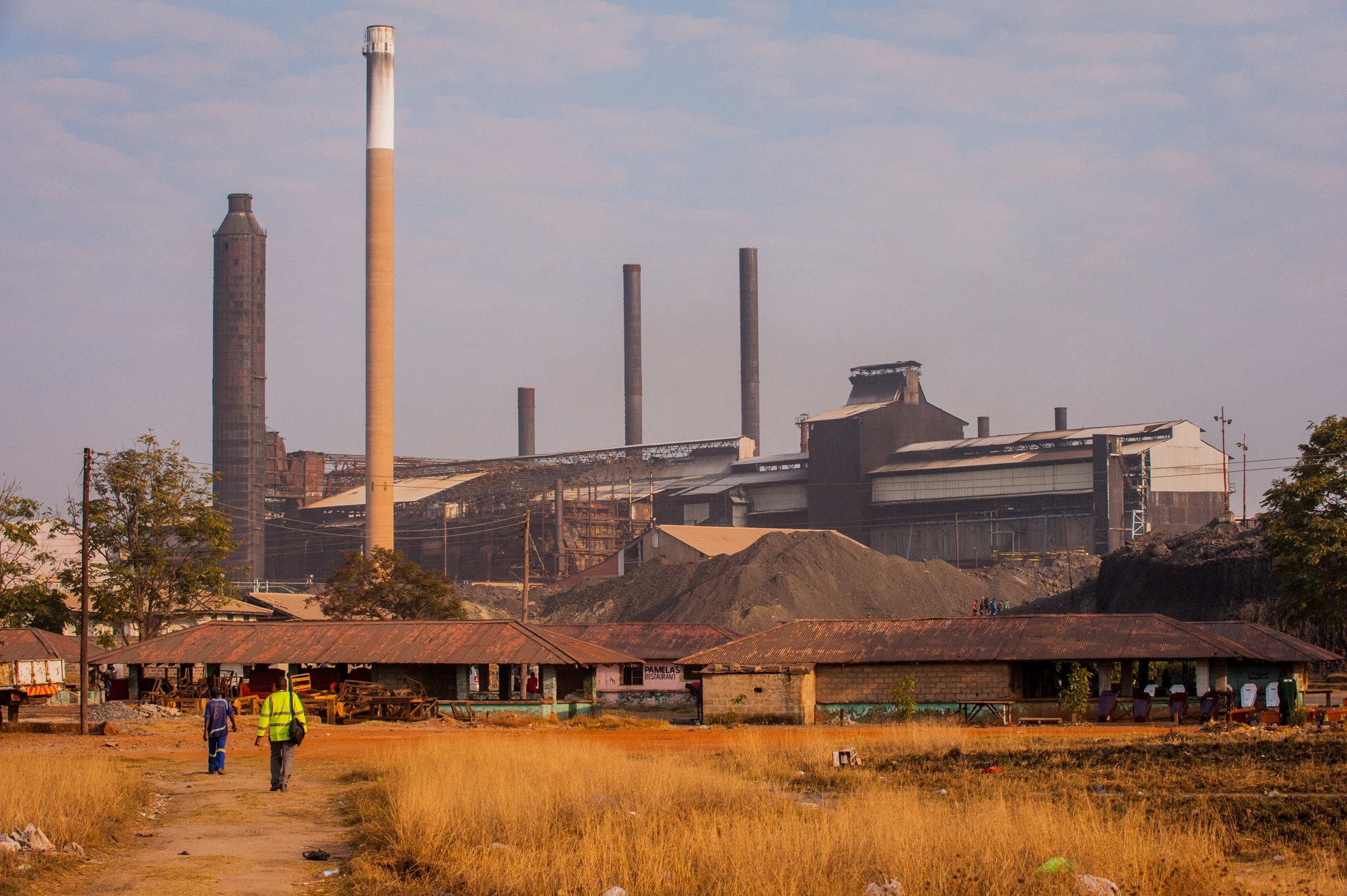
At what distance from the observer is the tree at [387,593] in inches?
2170

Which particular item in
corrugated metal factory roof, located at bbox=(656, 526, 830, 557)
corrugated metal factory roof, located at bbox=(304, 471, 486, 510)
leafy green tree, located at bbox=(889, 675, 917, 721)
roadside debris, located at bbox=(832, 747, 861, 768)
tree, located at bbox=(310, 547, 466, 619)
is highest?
corrugated metal factory roof, located at bbox=(304, 471, 486, 510)

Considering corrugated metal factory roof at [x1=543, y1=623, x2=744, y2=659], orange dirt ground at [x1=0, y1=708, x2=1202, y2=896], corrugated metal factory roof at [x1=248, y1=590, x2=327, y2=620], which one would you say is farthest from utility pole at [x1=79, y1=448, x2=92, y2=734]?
corrugated metal factory roof at [x1=248, y1=590, x2=327, y2=620]

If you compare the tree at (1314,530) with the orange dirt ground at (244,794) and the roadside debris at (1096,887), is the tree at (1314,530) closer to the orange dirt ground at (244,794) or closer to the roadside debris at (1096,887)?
the orange dirt ground at (244,794)

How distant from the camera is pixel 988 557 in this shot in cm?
8469

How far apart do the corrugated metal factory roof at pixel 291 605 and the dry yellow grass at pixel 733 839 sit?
49.6 meters

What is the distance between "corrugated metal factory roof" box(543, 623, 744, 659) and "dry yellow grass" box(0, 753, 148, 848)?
29.8 metres

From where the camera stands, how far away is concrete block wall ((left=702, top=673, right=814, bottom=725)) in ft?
111

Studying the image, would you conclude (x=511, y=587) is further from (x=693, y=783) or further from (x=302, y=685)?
(x=693, y=783)

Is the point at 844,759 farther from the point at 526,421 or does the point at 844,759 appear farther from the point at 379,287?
the point at 526,421

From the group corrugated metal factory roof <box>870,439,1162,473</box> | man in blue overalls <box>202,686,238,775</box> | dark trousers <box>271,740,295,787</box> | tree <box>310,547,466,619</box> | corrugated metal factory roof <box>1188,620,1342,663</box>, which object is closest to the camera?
dark trousers <box>271,740,295,787</box>

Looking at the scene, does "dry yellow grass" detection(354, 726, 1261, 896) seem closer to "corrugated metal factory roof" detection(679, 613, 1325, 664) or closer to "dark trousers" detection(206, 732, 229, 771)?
"dark trousers" detection(206, 732, 229, 771)

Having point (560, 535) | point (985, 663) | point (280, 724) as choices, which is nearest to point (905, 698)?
point (985, 663)

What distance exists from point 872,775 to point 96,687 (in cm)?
3656

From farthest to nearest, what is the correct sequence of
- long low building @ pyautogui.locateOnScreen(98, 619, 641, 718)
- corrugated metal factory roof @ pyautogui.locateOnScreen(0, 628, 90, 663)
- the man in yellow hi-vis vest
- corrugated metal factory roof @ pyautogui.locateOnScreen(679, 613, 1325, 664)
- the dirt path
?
1. corrugated metal factory roof @ pyautogui.locateOnScreen(0, 628, 90, 663)
2. long low building @ pyautogui.locateOnScreen(98, 619, 641, 718)
3. corrugated metal factory roof @ pyautogui.locateOnScreen(679, 613, 1325, 664)
4. the man in yellow hi-vis vest
5. the dirt path
